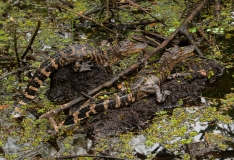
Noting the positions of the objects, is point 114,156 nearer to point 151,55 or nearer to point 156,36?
point 151,55

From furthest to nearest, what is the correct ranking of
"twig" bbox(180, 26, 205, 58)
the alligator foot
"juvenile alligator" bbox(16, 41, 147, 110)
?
"twig" bbox(180, 26, 205, 58) → "juvenile alligator" bbox(16, 41, 147, 110) → the alligator foot

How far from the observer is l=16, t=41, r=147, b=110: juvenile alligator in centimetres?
633

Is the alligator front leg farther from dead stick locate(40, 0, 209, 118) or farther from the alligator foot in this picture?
dead stick locate(40, 0, 209, 118)

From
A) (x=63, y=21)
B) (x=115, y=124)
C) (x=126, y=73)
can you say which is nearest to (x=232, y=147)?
(x=115, y=124)

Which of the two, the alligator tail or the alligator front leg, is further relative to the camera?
the alligator front leg

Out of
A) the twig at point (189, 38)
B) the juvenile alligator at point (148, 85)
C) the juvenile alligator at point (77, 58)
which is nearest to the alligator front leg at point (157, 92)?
the juvenile alligator at point (148, 85)

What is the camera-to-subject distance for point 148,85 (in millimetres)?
6062

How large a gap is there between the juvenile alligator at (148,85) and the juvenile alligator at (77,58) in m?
0.69

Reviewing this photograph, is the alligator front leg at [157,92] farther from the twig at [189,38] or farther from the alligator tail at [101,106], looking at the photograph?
the twig at [189,38]

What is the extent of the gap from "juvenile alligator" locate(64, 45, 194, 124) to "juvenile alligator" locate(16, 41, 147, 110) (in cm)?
69

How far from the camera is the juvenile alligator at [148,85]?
5.62m

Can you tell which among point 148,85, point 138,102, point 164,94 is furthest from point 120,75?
point 164,94

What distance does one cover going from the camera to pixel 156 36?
742 cm

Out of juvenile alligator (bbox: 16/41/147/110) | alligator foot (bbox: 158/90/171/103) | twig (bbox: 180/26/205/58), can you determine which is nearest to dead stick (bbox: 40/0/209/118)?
twig (bbox: 180/26/205/58)
